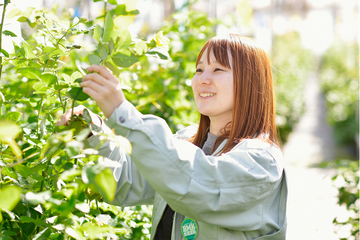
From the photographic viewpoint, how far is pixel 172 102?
6.51 feet

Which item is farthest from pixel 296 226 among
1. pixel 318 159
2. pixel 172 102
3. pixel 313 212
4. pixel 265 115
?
pixel 318 159

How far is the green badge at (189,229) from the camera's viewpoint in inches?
46.6

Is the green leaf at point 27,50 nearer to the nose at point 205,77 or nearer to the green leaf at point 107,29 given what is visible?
the green leaf at point 107,29

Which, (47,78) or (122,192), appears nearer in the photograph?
(47,78)

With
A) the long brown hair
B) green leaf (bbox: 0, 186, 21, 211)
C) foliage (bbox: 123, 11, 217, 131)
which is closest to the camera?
green leaf (bbox: 0, 186, 21, 211)

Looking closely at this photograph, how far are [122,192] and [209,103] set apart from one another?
1.53 feet

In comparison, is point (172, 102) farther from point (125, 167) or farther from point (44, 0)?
point (44, 0)

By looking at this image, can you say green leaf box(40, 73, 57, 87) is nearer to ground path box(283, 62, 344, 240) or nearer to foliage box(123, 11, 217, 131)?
foliage box(123, 11, 217, 131)

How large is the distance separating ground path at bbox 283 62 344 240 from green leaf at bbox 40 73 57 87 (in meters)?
1.60

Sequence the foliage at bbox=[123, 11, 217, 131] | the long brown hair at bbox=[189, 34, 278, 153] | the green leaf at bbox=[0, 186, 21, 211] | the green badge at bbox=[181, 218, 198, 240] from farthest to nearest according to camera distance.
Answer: the foliage at bbox=[123, 11, 217, 131], the long brown hair at bbox=[189, 34, 278, 153], the green badge at bbox=[181, 218, 198, 240], the green leaf at bbox=[0, 186, 21, 211]

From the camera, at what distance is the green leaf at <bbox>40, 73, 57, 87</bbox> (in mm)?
939

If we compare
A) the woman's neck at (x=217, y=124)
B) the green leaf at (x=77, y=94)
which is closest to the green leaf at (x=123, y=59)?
the green leaf at (x=77, y=94)

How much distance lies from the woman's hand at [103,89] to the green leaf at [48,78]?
5.5 inches

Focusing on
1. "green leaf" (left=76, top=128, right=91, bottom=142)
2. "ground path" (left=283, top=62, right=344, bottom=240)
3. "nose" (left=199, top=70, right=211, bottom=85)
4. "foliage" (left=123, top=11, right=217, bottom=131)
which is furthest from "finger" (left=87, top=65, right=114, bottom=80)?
"ground path" (left=283, top=62, right=344, bottom=240)
